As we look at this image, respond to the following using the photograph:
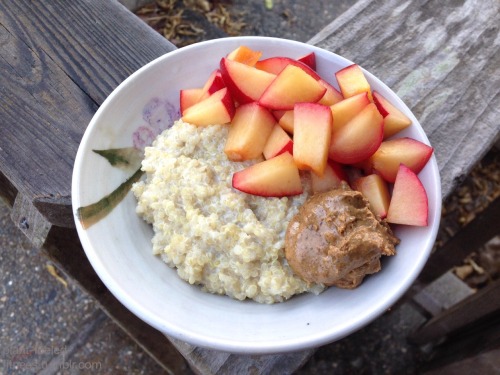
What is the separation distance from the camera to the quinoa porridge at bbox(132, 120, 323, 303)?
106cm

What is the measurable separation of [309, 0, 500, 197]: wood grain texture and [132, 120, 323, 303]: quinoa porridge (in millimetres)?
566

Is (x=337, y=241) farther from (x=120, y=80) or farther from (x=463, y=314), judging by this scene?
(x=463, y=314)

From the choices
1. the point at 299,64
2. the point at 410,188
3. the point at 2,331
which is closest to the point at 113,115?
the point at 299,64

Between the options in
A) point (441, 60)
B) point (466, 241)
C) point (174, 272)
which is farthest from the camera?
point (466, 241)

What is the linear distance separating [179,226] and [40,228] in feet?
1.53

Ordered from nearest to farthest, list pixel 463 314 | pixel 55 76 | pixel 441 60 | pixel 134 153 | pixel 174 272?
pixel 174 272, pixel 134 153, pixel 55 76, pixel 441 60, pixel 463 314

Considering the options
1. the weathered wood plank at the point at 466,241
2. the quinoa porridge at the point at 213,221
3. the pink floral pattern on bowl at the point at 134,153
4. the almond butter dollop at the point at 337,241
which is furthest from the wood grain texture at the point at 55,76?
the weathered wood plank at the point at 466,241

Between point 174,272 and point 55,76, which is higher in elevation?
point 55,76

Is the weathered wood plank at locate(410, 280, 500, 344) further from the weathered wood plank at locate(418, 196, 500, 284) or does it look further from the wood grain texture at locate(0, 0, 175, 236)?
the wood grain texture at locate(0, 0, 175, 236)

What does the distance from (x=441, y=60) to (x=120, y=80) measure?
1020 mm

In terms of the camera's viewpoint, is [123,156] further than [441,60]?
No

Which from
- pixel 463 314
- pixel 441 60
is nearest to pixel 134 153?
pixel 441 60

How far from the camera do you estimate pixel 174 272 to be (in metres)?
1.14

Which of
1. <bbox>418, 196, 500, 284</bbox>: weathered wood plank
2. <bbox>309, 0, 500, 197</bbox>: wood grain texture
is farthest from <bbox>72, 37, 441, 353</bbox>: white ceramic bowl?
Result: <bbox>418, 196, 500, 284</bbox>: weathered wood plank
